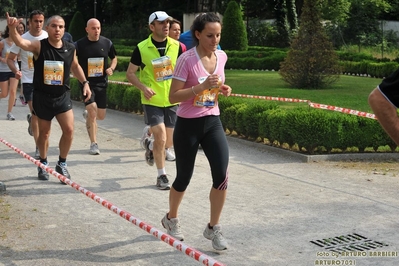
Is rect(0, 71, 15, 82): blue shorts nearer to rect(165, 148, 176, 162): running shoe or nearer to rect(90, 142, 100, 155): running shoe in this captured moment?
rect(90, 142, 100, 155): running shoe

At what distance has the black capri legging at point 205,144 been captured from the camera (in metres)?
5.89

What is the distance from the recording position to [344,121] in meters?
10.7

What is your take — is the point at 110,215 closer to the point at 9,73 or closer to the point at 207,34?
the point at 207,34

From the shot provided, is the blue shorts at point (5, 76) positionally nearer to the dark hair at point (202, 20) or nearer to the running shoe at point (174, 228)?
the running shoe at point (174, 228)

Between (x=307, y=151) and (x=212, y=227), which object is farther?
(x=307, y=151)

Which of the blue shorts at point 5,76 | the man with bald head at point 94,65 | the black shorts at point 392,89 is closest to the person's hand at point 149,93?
the man with bald head at point 94,65

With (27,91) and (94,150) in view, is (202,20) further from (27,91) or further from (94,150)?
(27,91)

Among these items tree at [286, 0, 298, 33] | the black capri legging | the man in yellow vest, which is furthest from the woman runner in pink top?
tree at [286, 0, 298, 33]

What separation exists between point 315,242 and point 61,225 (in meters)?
2.33

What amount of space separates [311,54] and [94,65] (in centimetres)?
976

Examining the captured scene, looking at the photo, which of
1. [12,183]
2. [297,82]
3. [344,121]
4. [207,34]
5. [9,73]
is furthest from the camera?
[297,82]

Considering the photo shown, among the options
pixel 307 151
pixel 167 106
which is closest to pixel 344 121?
pixel 307 151

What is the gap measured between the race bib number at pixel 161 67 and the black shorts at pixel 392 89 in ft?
18.6

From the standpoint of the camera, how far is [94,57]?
1105 cm
